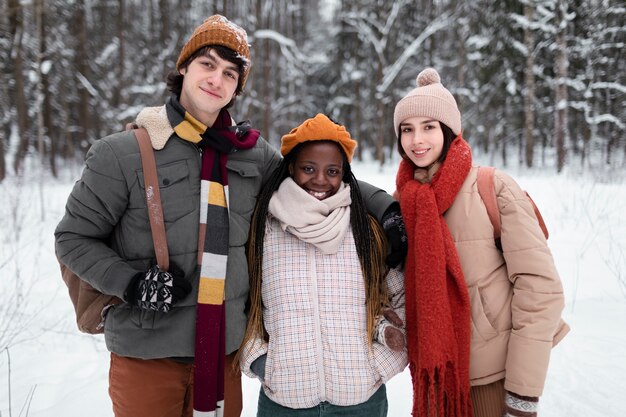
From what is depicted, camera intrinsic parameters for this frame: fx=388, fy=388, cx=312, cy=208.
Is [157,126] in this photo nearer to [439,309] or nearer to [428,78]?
[428,78]

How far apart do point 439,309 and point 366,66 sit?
23.4 m

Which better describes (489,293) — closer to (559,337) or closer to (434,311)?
(434,311)

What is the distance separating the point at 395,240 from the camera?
193cm

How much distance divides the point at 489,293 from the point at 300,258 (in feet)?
2.95

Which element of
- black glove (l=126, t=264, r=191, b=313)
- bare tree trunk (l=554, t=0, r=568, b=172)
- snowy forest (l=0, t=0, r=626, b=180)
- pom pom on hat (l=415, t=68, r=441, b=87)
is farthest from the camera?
snowy forest (l=0, t=0, r=626, b=180)

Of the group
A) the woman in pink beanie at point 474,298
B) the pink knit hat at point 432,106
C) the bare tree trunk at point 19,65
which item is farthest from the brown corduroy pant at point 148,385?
the bare tree trunk at point 19,65

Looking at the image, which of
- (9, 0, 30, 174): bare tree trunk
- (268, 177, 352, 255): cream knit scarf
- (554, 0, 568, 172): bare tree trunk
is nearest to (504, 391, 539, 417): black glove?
(268, 177, 352, 255): cream knit scarf

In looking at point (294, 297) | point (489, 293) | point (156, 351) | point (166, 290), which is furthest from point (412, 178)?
point (156, 351)

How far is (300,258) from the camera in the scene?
6.09ft

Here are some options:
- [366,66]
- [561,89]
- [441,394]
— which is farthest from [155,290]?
[366,66]

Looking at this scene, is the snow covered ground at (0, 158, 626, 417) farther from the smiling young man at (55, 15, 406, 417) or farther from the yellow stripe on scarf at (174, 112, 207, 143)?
the yellow stripe on scarf at (174, 112, 207, 143)

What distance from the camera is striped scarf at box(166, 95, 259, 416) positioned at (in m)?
1.66

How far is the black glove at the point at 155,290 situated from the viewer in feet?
4.95

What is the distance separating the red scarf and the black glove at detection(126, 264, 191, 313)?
3.55ft
